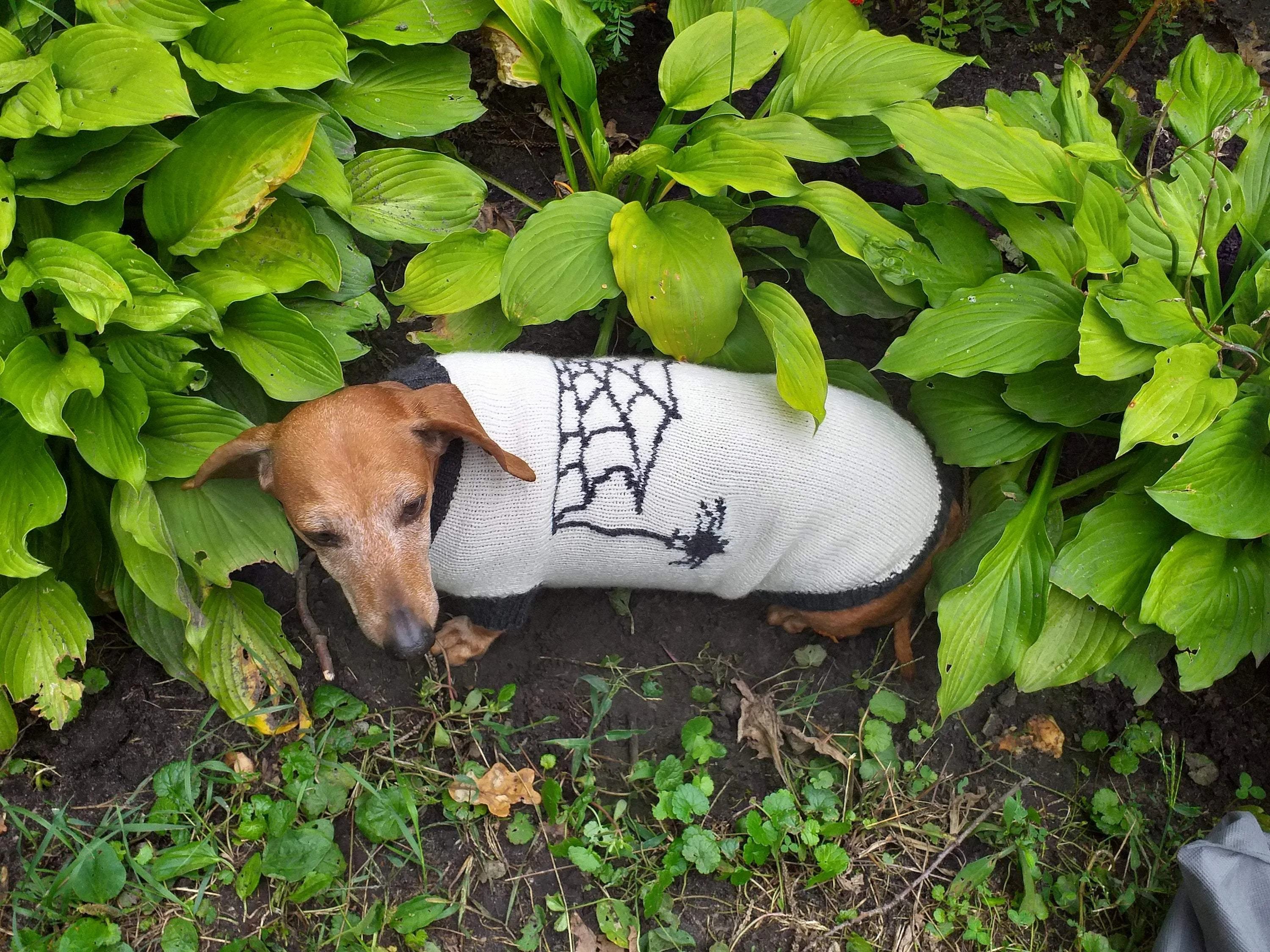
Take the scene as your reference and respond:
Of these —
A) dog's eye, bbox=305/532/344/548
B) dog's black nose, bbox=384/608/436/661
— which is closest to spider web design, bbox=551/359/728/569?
dog's black nose, bbox=384/608/436/661

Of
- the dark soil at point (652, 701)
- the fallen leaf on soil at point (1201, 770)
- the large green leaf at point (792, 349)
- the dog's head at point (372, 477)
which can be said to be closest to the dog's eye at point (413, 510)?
the dog's head at point (372, 477)

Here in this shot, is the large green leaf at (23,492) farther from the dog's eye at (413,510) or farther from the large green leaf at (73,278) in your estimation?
the dog's eye at (413,510)

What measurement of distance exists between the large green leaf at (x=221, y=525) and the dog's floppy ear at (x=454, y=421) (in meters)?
0.59

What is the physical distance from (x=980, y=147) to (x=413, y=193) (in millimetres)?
1687

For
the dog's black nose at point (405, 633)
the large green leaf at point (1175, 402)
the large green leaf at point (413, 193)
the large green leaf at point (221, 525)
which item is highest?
the large green leaf at point (1175, 402)

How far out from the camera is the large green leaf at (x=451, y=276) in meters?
2.69

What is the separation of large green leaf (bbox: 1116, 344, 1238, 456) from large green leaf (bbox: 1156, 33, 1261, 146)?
3.22 feet

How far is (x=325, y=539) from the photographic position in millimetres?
2125

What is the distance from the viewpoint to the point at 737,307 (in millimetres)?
2580

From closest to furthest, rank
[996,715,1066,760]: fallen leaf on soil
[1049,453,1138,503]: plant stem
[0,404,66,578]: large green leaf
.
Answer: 1. [0,404,66,578]: large green leaf
2. [1049,453,1138,503]: plant stem
3. [996,715,1066,760]: fallen leaf on soil

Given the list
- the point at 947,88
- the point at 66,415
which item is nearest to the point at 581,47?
the point at 947,88

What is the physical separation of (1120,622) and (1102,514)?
0.96 ft

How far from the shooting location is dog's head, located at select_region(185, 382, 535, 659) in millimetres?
2059

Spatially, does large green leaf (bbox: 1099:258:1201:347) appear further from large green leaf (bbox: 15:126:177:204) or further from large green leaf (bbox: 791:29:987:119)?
large green leaf (bbox: 15:126:177:204)
